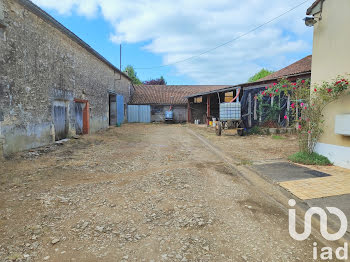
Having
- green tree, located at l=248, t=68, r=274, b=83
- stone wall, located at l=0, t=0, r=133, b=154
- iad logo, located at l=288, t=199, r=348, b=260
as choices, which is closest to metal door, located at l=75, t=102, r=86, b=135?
stone wall, located at l=0, t=0, r=133, b=154

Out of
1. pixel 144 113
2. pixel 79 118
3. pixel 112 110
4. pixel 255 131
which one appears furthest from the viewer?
pixel 144 113

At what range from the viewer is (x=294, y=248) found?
229 centimetres

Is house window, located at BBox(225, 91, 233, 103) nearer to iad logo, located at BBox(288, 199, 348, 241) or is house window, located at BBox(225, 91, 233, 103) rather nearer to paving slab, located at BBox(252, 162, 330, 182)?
paving slab, located at BBox(252, 162, 330, 182)

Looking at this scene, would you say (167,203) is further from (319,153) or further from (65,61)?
(65,61)

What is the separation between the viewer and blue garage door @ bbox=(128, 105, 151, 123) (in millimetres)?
22625

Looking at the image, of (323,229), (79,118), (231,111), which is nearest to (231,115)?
(231,111)

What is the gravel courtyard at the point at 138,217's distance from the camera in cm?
221

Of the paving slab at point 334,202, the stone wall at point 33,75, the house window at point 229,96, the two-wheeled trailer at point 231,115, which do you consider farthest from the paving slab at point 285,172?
the house window at point 229,96

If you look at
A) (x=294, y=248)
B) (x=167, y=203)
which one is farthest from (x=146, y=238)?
(x=294, y=248)

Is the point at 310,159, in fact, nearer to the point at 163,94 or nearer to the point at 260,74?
the point at 163,94

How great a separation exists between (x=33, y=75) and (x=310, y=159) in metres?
8.41

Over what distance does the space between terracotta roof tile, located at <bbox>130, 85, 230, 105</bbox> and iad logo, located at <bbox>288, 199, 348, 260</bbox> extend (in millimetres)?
21183

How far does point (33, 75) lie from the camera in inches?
267

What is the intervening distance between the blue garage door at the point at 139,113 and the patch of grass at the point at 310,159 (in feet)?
60.5
